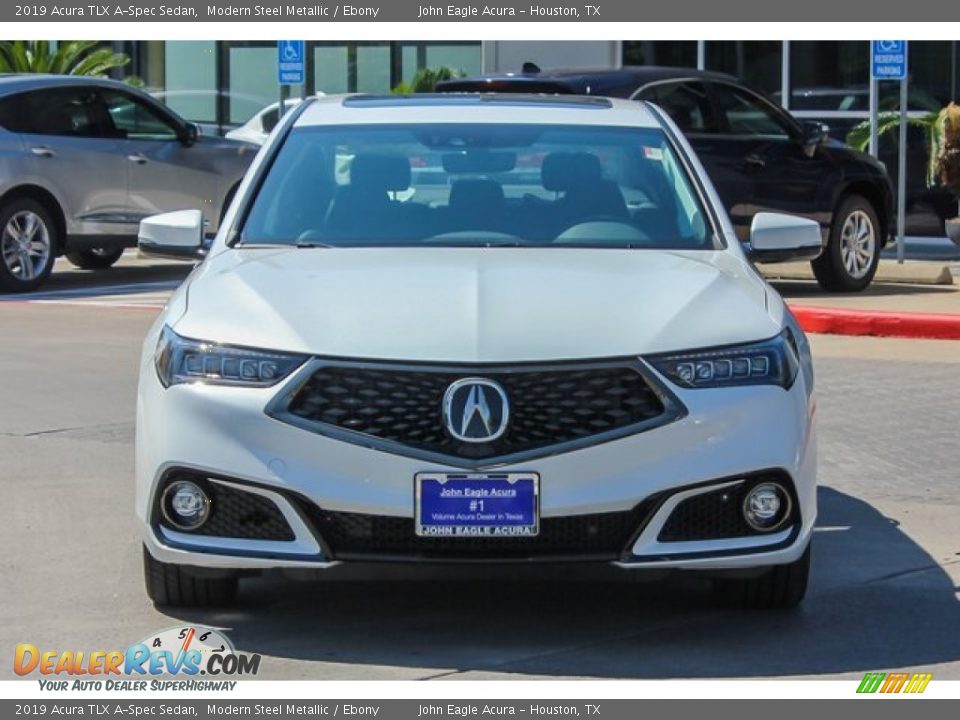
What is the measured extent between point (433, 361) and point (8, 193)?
37.1 feet

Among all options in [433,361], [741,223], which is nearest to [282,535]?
[433,361]

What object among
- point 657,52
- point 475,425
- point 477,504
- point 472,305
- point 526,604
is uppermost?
point 657,52

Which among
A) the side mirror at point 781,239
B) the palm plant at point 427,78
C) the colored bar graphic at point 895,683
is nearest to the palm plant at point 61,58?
the palm plant at point 427,78

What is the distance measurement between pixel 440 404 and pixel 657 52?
718 inches

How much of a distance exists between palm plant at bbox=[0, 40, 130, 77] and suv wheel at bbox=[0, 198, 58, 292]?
37.7ft

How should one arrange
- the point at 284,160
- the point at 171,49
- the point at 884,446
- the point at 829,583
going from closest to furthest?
the point at 829,583 < the point at 284,160 < the point at 884,446 < the point at 171,49

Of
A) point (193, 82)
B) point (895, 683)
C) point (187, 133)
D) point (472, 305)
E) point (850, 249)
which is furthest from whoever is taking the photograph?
point (193, 82)

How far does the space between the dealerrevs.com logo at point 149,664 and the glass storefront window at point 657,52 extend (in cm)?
1795

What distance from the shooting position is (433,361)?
5562mm

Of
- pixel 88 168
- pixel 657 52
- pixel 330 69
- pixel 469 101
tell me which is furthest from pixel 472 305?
pixel 330 69

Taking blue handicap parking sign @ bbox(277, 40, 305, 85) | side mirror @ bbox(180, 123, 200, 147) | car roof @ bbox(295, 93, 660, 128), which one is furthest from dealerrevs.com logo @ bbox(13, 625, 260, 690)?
blue handicap parking sign @ bbox(277, 40, 305, 85)

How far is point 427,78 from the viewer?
25.6 meters

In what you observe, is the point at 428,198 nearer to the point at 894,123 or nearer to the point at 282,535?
the point at 282,535

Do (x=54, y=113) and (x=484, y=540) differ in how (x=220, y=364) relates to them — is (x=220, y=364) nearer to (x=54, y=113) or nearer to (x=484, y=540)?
(x=484, y=540)
